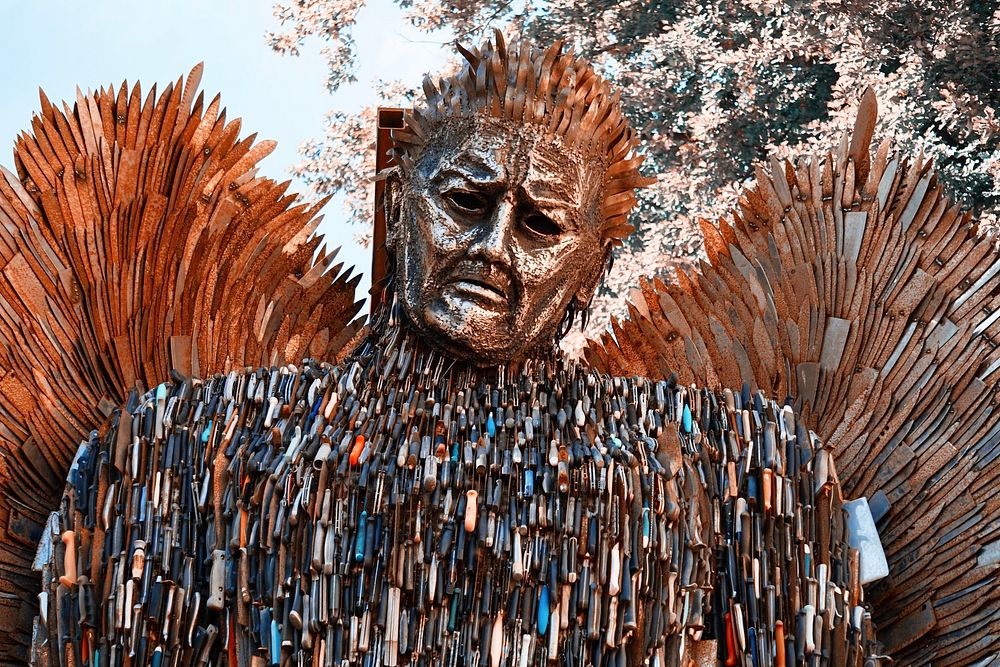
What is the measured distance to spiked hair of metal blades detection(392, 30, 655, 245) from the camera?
11.8 feet

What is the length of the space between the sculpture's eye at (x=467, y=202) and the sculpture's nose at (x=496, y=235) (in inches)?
1.3

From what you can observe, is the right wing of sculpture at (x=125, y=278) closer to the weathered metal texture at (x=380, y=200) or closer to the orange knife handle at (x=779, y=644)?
the weathered metal texture at (x=380, y=200)

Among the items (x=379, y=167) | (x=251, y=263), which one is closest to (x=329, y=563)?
(x=251, y=263)

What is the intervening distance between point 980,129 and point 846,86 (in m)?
0.77

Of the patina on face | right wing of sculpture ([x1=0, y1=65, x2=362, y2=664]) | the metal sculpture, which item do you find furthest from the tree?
the patina on face

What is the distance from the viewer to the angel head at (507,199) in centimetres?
347

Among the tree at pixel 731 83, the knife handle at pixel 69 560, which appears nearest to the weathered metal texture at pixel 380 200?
the knife handle at pixel 69 560

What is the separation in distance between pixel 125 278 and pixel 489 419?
102cm

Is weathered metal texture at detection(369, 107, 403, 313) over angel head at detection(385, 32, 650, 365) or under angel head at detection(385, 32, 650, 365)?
over

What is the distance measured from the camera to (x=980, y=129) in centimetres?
834

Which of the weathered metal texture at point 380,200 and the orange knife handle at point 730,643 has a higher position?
the weathered metal texture at point 380,200

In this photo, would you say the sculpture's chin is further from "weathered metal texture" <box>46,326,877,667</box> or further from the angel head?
"weathered metal texture" <box>46,326,877,667</box>

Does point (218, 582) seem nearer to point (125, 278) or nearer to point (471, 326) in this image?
point (471, 326)

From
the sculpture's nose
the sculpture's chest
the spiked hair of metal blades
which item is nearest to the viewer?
the sculpture's chest
